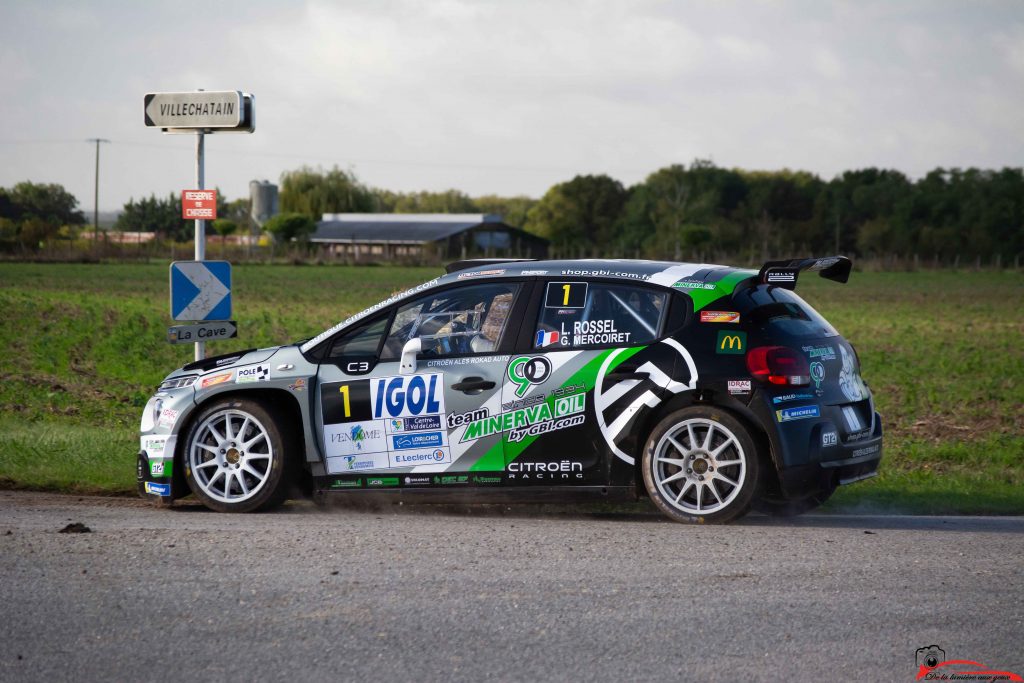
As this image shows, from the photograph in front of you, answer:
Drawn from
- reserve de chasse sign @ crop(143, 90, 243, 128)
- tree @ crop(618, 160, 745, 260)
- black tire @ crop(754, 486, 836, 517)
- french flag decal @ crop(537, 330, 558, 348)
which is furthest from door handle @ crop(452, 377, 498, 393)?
tree @ crop(618, 160, 745, 260)

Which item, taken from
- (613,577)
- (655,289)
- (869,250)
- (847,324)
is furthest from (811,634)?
(869,250)

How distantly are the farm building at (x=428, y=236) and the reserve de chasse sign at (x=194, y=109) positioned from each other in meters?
89.1

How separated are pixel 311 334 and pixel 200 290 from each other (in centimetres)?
1340

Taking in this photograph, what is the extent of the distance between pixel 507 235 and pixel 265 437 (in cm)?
10672

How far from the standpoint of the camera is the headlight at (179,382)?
7707 millimetres

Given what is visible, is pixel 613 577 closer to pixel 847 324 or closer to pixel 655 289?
pixel 655 289

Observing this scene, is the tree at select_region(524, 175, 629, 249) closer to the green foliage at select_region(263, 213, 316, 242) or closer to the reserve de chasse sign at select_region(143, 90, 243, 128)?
the green foliage at select_region(263, 213, 316, 242)

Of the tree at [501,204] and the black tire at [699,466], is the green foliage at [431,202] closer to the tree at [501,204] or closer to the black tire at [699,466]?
the tree at [501,204]

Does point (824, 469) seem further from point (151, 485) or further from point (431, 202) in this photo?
point (431, 202)

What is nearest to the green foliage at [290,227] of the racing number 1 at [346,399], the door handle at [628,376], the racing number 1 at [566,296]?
the racing number 1 at [346,399]

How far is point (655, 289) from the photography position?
734 cm

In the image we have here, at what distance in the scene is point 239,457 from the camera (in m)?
7.51

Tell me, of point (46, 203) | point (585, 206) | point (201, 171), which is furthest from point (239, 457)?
point (585, 206)

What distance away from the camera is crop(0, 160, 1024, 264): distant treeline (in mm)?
92812
